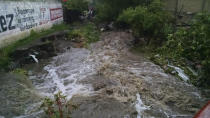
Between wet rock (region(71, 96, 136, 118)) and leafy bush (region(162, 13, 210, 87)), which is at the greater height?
leafy bush (region(162, 13, 210, 87))

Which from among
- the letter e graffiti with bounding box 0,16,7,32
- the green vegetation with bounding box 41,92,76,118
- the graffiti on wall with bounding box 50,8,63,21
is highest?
the graffiti on wall with bounding box 50,8,63,21

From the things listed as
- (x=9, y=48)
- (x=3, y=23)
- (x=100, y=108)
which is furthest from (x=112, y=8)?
(x=100, y=108)

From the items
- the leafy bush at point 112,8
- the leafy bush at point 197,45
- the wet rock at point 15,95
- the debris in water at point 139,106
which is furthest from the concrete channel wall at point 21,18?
the leafy bush at point 197,45

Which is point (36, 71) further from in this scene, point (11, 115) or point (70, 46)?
point (70, 46)

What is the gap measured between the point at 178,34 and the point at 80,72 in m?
5.31

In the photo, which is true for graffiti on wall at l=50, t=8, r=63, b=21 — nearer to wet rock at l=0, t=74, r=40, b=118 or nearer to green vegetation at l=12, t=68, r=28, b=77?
green vegetation at l=12, t=68, r=28, b=77

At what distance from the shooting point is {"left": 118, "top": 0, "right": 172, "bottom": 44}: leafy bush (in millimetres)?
10047

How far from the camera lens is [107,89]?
5.34 m

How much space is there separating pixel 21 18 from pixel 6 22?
4.94 ft

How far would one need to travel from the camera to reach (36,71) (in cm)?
719

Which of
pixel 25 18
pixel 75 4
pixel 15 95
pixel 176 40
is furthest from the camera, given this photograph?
pixel 75 4

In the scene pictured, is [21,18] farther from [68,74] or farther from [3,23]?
[68,74]

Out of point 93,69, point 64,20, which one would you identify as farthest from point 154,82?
point 64,20

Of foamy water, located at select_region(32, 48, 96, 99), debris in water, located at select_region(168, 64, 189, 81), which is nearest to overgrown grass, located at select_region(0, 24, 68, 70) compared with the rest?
foamy water, located at select_region(32, 48, 96, 99)
